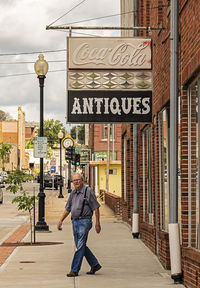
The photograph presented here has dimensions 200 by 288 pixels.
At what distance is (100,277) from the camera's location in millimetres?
12250

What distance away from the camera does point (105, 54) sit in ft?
46.4

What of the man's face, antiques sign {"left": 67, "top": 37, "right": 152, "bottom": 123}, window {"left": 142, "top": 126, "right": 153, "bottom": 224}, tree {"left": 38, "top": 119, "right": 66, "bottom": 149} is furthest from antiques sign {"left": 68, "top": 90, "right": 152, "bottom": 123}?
tree {"left": 38, "top": 119, "right": 66, "bottom": 149}

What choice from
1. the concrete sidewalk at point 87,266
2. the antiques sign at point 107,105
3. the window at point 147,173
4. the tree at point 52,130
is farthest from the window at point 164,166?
the tree at point 52,130

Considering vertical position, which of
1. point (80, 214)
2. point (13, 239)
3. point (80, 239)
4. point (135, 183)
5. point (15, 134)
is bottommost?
point (13, 239)

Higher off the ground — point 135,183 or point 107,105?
point 107,105

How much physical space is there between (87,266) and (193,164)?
3.43 meters

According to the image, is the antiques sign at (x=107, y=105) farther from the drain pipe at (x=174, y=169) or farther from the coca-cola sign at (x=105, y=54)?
the drain pipe at (x=174, y=169)

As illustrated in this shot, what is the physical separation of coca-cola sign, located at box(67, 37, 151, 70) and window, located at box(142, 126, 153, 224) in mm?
4006

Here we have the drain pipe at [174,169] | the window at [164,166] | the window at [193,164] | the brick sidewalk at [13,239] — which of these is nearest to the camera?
the window at [193,164]

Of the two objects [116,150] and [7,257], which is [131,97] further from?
[116,150]

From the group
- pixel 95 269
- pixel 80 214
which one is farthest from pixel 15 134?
pixel 80 214

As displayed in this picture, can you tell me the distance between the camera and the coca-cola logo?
1409 cm

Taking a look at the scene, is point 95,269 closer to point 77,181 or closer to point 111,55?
point 77,181

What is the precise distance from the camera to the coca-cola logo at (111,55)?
1409cm
